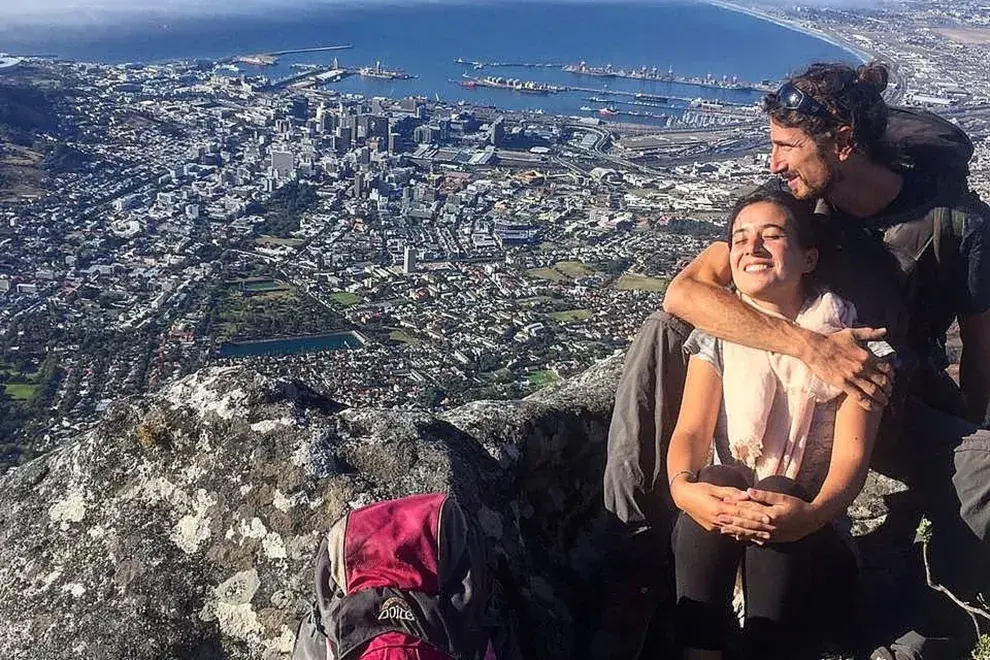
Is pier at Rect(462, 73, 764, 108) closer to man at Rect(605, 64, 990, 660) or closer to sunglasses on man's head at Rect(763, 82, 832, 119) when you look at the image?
man at Rect(605, 64, 990, 660)

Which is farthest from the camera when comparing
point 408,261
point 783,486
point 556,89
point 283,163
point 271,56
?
point 271,56

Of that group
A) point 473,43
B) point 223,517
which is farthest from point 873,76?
point 473,43

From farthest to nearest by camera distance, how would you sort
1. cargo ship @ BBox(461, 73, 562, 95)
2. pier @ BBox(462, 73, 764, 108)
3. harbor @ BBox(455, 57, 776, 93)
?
harbor @ BBox(455, 57, 776, 93), cargo ship @ BBox(461, 73, 562, 95), pier @ BBox(462, 73, 764, 108)

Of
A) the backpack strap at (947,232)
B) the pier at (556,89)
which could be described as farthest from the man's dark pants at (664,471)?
the pier at (556,89)

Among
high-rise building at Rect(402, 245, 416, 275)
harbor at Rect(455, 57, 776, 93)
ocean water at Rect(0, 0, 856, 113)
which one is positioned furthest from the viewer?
ocean water at Rect(0, 0, 856, 113)

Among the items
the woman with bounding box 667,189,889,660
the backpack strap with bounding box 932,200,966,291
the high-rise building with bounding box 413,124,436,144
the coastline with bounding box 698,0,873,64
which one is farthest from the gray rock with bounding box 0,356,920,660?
the high-rise building with bounding box 413,124,436,144

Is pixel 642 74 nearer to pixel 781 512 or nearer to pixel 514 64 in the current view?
pixel 514 64
